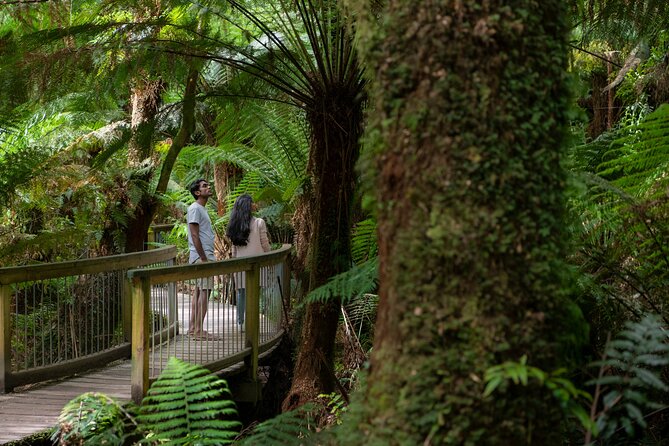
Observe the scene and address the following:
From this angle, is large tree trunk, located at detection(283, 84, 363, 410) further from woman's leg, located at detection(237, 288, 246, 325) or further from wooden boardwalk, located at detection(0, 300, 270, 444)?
woman's leg, located at detection(237, 288, 246, 325)

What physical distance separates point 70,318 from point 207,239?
1533 millimetres

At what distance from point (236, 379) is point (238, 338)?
0.37 metres

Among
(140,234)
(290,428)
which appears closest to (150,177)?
(140,234)

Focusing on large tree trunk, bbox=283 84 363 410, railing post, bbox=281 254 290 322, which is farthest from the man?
large tree trunk, bbox=283 84 363 410

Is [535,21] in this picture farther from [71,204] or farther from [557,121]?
[71,204]

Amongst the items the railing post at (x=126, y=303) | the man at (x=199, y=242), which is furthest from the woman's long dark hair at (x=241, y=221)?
the railing post at (x=126, y=303)

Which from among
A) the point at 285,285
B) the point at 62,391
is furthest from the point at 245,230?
the point at 62,391

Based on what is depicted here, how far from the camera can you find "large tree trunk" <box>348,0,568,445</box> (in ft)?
4.99

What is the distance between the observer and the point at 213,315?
256 inches

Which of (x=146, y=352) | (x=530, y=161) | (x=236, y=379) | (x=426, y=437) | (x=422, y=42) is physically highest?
(x=422, y=42)

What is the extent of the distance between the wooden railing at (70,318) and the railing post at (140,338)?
0.82 m

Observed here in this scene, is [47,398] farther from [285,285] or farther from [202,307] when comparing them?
[285,285]

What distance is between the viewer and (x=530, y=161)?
157 cm

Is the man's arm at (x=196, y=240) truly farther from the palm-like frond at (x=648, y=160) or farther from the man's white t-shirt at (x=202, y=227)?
the palm-like frond at (x=648, y=160)
